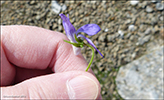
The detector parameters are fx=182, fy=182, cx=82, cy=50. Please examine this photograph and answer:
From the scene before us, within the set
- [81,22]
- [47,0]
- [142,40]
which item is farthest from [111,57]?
[47,0]

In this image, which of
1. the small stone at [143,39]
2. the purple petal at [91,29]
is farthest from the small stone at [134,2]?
the purple petal at [91,29]

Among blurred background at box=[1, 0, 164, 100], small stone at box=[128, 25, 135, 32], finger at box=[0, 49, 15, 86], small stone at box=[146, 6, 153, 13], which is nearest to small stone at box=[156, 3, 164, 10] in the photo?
blurred background at box=[1, 0, 164, 100]

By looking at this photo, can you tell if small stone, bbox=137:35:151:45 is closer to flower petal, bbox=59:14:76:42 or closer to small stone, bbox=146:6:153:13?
small stone, bbox=146:6:153:13

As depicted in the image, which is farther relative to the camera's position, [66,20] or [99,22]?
[99,22]

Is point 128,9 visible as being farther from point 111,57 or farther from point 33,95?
point 33,95

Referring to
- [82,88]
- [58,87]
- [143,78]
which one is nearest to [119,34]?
[143,78]
